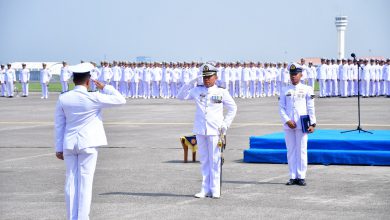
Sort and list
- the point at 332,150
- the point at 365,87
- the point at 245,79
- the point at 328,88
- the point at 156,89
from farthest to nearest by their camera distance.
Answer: the point at 156,89 < the point at 245,79 < the point at 328,88 < the point at 365,87 < the point at 332,150

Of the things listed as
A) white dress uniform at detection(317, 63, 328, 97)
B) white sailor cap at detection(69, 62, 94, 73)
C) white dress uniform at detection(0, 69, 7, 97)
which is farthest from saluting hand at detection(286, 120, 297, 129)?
white dress uniform at detection(0, 69, 7, 97)

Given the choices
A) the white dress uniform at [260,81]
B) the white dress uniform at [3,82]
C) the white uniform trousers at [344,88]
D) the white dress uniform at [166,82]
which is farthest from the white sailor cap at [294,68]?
the white dress uniform at [3,82]

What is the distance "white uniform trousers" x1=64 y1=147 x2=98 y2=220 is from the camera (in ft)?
30.6

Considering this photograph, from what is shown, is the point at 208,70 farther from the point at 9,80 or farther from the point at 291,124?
the point at 9,80

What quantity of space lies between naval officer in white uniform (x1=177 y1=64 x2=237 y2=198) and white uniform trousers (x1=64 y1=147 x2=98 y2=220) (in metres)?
3.18

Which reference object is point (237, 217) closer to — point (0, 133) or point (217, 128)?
point (217, 128)

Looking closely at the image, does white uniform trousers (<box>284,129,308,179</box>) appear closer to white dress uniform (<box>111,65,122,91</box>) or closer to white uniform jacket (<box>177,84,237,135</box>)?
white uniform jacket (<box>177,84,237,135</box>)

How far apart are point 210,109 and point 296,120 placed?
1823mm

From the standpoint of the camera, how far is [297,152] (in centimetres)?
1366

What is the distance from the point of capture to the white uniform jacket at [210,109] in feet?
40.5

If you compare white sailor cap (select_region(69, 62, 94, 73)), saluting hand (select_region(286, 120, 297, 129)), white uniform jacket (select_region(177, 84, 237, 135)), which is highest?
white sailor cap (select_region(69, 62, 94, 73))

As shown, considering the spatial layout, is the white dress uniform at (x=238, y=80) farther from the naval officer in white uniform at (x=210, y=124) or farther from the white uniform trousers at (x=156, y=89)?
the naval officer in white uniform at (x=210, y=124)

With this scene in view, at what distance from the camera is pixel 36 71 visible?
133 m

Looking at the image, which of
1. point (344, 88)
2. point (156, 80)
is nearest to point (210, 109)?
point (344, 88)
